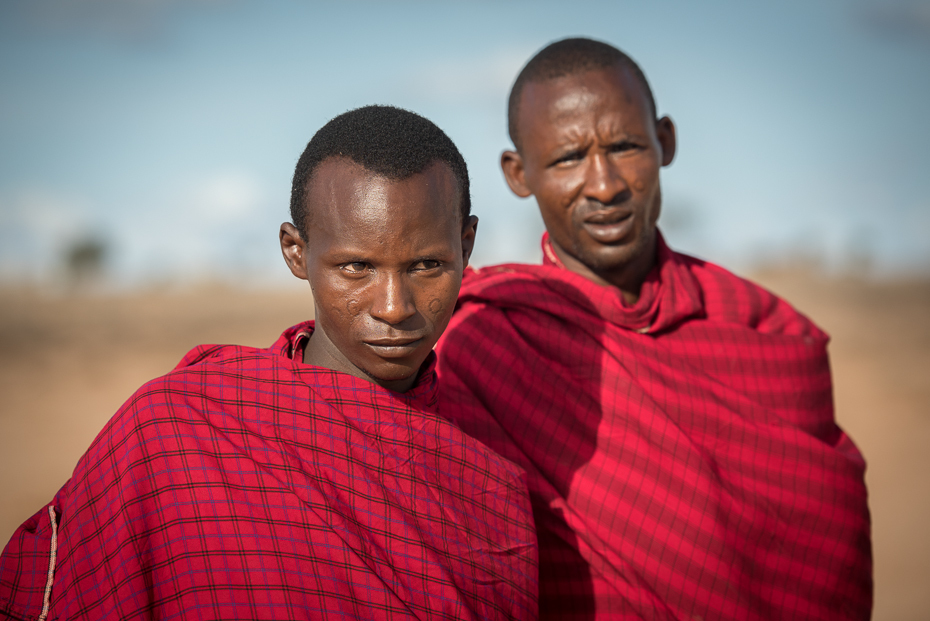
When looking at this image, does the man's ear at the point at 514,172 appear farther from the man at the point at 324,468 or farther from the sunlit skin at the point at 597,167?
the man at the point at 324,468

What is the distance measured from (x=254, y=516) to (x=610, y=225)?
1.99m

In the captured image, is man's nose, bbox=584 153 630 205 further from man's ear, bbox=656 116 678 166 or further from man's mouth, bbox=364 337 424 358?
man's mouth, bbox=364 337 424 358

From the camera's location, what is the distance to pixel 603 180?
3180mm

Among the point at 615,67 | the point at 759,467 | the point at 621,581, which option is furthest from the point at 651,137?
the point at 621,581

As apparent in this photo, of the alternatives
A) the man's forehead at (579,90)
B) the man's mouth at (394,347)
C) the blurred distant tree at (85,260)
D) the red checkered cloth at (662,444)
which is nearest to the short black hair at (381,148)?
the man's mouth at (394,347)

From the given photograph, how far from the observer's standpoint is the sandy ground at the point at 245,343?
277 inches

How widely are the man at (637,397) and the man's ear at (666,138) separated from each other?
15mm

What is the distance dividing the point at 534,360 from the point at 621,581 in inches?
33.2

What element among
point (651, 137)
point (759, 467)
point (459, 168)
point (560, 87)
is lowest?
point (759, 467)

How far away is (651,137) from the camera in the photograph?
3.35m

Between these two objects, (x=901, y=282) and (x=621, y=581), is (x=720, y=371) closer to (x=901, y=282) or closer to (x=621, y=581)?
(x=621, y=581)

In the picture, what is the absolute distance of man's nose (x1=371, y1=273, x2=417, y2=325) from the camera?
1946mm

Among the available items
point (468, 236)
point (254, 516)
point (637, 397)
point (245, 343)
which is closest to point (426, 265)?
point (468, 236)

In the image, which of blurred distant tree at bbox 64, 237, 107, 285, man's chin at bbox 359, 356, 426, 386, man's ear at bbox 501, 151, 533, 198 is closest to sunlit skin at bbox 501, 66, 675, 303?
man's ear at bbox 501, 151, 533, 198
